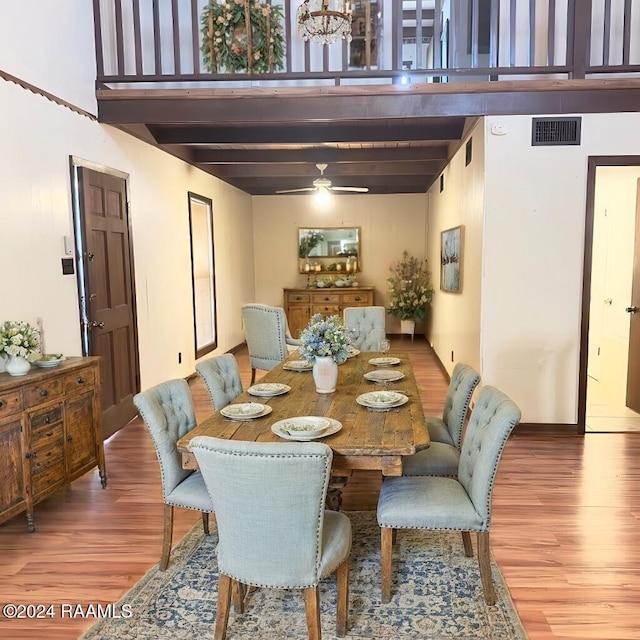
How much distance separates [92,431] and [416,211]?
22.7 ft

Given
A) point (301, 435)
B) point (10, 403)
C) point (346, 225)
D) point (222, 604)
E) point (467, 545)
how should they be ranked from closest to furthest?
point (222, 604) < point (301, 435) < point (467, 545) < point (10, 403) < point (346, 225)

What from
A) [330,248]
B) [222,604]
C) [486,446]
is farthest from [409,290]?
[222,604]

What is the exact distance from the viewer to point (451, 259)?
19.2 feet

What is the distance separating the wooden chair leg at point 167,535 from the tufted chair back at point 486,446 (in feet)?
4.40

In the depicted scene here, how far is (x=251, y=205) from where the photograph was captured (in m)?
9.09

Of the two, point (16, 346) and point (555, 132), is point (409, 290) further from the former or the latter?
point (16, 346)

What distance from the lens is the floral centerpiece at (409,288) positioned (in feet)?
27.6

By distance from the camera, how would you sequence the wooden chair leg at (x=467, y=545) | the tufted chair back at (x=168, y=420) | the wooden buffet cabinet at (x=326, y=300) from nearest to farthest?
the tufted chair back at (x=168, y=420)
the wooden chair leg at (x=467, y=545)
the wooden buffet cabinet at (x=326, y=300)

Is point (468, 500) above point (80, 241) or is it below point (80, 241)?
below

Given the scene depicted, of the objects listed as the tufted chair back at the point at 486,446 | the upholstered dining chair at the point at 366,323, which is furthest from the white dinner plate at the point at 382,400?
the upholstered dining chair at the point at 366,323

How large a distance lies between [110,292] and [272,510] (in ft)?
10.5

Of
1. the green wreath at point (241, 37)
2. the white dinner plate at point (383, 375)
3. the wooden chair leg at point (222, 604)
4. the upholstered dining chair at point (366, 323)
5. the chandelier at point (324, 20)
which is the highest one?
the green wreath at point (241, 37)

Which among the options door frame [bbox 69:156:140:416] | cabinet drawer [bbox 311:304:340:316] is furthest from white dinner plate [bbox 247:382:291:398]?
cabinet drawer [bbox 311:304:340:316]

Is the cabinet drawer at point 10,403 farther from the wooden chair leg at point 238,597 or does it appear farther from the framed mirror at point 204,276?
the framed mirror at point 204,276
